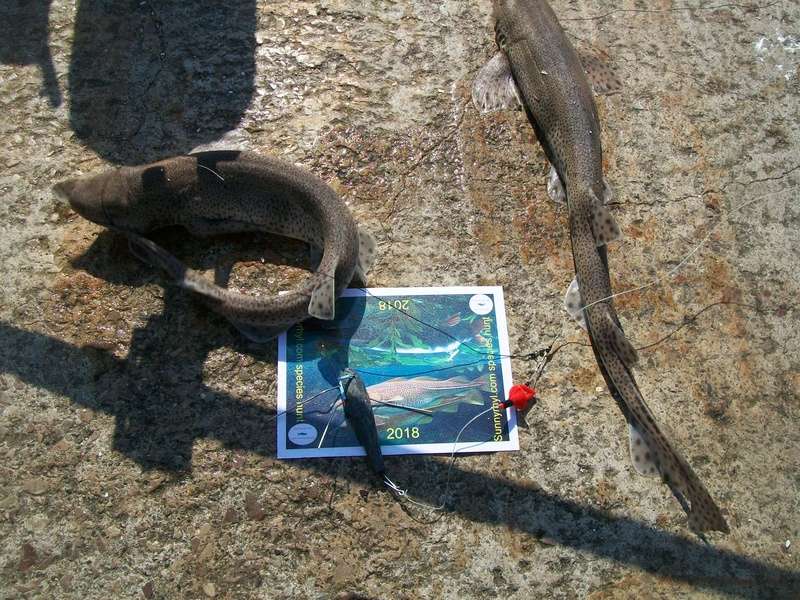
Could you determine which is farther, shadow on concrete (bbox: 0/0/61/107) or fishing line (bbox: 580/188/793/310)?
shadow on concrete (bbox: 0/0/61/107)

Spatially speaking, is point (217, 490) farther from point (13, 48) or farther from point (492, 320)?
point (13, 48)

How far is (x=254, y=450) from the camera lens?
128 inches

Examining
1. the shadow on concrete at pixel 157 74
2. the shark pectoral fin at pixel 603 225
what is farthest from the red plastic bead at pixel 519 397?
the shadow on concrete at pixel 157 74

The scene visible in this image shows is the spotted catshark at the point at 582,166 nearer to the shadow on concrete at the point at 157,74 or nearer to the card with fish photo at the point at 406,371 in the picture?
the card with fish photo at the point at 406,371

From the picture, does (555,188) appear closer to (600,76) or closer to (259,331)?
(600,76)

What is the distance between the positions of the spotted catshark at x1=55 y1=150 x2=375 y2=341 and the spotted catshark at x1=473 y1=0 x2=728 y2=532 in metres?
1.36

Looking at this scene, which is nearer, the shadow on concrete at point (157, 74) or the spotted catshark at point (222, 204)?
the spotted catshark at point (222, 204)

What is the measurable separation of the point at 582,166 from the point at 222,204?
2.17 m

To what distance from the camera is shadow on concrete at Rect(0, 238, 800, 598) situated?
325 centimetres

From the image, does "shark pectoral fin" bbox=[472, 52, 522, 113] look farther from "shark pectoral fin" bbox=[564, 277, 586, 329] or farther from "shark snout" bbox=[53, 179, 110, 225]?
"shark snout" bbox=[53, 179, 110, 225]

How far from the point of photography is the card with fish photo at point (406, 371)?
3334 millimetres

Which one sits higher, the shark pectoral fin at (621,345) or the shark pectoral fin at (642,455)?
the shark pectoral fin at (621,345)

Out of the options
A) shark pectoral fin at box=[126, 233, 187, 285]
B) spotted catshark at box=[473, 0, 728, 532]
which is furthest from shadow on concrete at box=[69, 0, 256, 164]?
spotted catshark at box=[473, 0, 728, 532]

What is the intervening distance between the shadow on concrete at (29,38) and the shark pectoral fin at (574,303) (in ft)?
10.9
